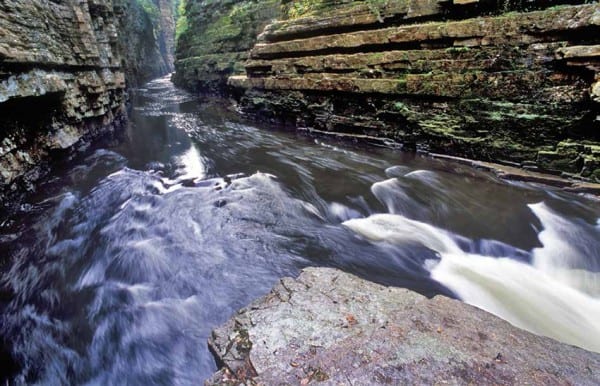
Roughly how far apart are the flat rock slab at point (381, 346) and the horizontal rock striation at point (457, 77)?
4.95 m

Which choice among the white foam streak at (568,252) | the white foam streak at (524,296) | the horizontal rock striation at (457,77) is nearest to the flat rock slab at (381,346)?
the white foam streak at (524,296)

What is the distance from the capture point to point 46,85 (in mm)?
5555

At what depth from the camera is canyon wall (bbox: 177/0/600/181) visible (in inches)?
221

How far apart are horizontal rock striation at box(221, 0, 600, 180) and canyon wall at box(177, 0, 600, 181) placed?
0.02 metres

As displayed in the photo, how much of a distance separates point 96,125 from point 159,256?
23.6 feet

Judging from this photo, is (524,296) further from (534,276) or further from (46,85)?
(46,85)

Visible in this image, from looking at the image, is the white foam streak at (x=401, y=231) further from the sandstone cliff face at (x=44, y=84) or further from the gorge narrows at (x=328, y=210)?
the sandstone cliff face at (x=44, y=84)

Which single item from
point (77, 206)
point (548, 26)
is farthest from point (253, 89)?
point (548, 26)

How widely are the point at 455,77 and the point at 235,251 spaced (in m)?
5.90

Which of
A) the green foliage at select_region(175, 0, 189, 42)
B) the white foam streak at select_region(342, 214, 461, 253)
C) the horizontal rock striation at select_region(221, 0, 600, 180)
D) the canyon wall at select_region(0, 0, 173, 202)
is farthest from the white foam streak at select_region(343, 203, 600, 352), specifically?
the green foliage at select_region(175, 0, 189, 42)

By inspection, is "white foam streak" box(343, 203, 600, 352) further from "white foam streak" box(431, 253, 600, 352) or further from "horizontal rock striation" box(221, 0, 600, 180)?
"horizontal rock striation" box(221, 0, 600, 180)

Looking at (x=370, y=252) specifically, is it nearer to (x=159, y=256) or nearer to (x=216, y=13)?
(x=159, y=256)

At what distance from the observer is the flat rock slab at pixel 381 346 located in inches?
75.3

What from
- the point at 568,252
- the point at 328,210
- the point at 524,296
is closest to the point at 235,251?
the point at 328,210
